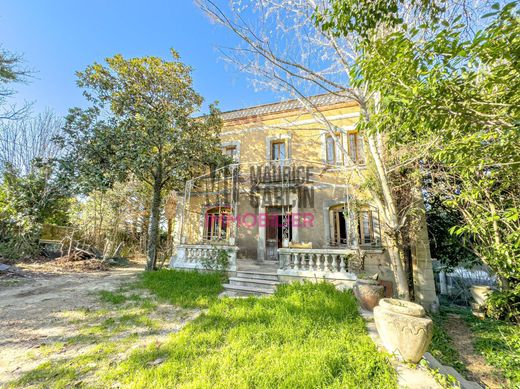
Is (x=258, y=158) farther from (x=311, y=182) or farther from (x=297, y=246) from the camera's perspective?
(x=297, y=246)

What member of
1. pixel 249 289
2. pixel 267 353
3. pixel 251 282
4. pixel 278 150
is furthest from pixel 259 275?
pixel 278 150

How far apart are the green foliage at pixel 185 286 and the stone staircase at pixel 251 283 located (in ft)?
1.19

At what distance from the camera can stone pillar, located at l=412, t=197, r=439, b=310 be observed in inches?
259

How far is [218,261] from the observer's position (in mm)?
7270

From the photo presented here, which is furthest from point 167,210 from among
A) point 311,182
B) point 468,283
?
point 468,283

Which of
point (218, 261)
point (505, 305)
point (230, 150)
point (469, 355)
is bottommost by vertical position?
point (469, 355)

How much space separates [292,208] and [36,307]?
305 inches

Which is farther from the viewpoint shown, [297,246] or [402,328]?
[297,246]

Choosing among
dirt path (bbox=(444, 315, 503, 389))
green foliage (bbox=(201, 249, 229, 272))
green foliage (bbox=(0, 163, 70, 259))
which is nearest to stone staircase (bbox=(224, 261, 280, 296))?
green foliage (bbox=(201, 249, 229, 272))

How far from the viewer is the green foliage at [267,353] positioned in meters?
2.42

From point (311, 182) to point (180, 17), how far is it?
21.6 feet

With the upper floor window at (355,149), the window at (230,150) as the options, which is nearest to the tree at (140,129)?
Answer: the window at (230,150)

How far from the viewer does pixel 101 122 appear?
7828mm

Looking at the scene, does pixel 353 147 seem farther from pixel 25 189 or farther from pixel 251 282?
pixel 25 189
